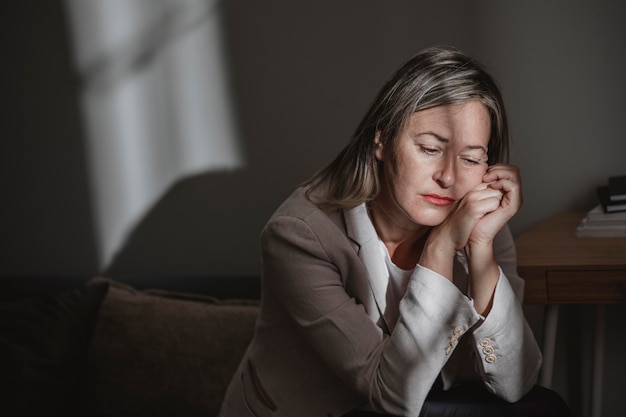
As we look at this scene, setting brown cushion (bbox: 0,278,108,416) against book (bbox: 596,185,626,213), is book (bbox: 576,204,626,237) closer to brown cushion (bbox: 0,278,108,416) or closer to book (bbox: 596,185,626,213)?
book (bbox: 596,185,626,213)

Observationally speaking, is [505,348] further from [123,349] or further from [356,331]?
[123,349]

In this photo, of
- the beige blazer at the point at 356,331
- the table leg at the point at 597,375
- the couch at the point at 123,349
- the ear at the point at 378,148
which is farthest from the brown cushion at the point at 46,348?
the table leg at the point at 597,375

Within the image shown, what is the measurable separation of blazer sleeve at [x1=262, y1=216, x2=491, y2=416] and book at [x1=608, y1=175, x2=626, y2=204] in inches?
22.6

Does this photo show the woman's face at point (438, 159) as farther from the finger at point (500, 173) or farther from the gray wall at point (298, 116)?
the gray wall at point (298, 116)

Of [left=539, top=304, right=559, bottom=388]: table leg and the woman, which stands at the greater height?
the woman

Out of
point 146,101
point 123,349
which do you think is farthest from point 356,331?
point 146,101

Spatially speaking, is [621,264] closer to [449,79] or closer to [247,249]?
[449,79]

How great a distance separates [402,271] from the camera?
162 cm

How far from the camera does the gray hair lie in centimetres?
149

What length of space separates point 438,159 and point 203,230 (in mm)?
1153

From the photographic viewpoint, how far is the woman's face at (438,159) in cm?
148

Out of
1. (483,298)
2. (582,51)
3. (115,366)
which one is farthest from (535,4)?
(115,366)

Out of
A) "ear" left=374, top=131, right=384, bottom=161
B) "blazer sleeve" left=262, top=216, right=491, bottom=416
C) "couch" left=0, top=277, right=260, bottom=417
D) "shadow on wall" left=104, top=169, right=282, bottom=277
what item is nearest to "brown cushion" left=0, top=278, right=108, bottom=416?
"couch" left=0, top=277, right=260, bottom=417

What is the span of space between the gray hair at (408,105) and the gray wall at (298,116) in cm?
62
